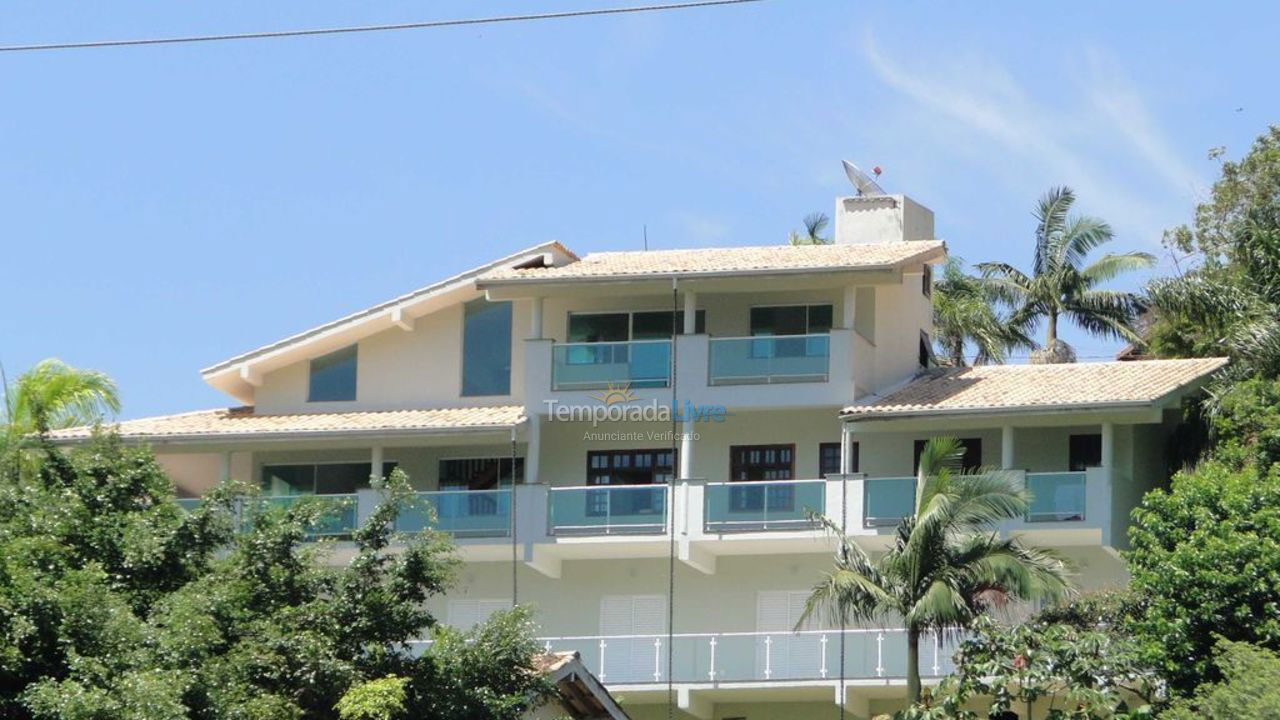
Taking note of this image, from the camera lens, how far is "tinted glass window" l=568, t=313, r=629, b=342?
49812mm

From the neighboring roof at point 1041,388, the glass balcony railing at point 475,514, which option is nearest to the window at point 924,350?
the neighboring roof at point 1041,388

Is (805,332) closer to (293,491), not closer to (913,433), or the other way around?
(913,433)

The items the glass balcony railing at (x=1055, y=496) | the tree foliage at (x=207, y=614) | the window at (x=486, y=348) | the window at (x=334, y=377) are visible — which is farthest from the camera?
the window at (x=334, y=377)

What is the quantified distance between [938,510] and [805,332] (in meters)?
10.3

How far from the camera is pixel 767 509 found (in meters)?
47.1

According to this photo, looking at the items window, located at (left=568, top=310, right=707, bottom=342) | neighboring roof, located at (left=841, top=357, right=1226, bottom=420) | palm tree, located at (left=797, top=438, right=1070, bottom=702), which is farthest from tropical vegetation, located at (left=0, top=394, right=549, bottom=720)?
neighboring roof, located at (left=841, top=357, right=1226, bottom=420)

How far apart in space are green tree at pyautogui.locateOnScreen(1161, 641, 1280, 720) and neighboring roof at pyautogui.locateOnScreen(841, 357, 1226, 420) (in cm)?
770

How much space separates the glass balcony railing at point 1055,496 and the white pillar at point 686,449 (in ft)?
20.1

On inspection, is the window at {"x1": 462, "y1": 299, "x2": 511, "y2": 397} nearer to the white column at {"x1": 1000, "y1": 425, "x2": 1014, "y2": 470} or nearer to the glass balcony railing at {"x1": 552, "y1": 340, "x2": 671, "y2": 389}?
the glass balcony railing at {"x1": 552, "y1": 340, "x2": 671, "y2": 389}

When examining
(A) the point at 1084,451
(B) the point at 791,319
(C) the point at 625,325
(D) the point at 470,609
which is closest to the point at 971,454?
(A) the point at 1084,451

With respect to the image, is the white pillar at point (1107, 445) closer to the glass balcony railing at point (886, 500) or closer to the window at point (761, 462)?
the glass balcony railing at point (886, 500)

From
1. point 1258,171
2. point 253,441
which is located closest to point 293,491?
point 253,441

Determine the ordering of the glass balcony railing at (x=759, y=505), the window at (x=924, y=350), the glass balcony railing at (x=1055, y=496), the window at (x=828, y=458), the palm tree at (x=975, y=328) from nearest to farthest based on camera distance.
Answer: the glass balcony railing at (x=1055, y=496) → the glass balcony railing at (x=759, y=505) → the window at (x=828, y=458) → the window at (x=924, y=350) → the palm tree at (x=975, y=328)

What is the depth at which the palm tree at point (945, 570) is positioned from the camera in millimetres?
38938
